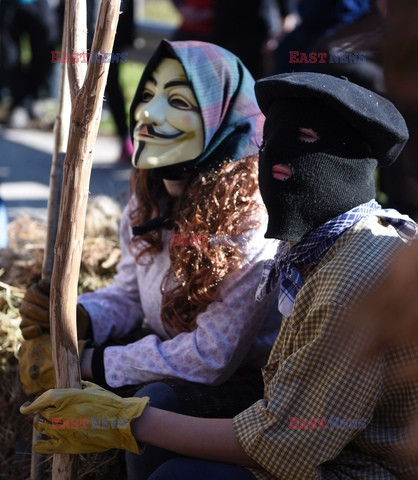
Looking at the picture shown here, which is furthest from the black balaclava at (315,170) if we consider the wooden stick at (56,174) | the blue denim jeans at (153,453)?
the wooden stick at (56,174)

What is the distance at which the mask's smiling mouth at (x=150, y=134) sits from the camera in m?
2.49

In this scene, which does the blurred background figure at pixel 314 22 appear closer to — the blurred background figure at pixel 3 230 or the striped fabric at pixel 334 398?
the blurred background figure at pixel 3 230

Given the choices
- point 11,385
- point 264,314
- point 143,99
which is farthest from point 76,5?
point 11,385

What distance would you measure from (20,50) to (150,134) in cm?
568

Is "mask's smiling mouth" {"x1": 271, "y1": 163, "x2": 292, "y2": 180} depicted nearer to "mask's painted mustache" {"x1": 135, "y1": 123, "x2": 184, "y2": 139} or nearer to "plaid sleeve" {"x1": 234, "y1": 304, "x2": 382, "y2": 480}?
"plaid sleeve" {"x1": 234, "y1": 304, "x2": 382, "y2": 480}

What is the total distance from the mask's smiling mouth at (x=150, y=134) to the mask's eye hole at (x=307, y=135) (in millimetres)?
601

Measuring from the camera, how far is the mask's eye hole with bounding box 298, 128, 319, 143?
6.40 feet

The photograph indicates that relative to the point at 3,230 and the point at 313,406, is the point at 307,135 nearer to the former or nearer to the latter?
the point at 313,406

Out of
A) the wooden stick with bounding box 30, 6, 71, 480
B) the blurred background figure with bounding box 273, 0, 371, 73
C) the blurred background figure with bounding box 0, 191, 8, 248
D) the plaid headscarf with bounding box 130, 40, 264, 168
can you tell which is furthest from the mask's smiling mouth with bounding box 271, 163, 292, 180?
the blurred background figure with bounding box 273, 0, 371, 73

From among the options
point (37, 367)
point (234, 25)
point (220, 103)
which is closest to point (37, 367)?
point (37, 367)

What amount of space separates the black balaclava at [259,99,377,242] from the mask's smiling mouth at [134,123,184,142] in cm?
55

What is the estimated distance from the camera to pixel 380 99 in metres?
1.96

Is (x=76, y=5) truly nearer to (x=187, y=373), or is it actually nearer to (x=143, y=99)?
(x=143, y=99)

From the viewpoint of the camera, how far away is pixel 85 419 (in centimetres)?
195
